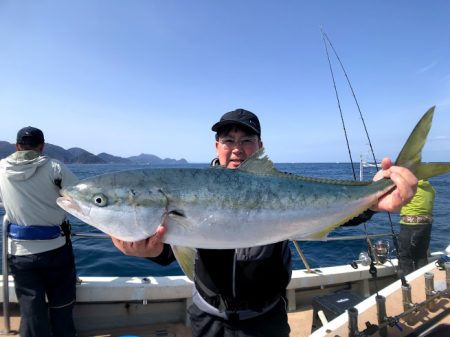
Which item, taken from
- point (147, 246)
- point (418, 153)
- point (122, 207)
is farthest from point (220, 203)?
point (418, 153)

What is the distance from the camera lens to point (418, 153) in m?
3.08

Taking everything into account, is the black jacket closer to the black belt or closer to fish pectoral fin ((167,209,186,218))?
the black belt

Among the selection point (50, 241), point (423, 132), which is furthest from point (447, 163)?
point (50, 241)

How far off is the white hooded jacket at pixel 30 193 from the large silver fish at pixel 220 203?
2591 millimetres

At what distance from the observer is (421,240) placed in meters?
8.59

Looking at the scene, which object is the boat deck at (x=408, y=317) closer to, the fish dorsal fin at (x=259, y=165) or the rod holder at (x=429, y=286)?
the rod holder at (x=429, y=286)

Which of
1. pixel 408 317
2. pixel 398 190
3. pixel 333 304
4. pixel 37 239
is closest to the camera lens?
pixel 398 190

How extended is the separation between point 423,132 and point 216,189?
2180 millimetres

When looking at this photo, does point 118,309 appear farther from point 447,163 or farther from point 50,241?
point 447,163

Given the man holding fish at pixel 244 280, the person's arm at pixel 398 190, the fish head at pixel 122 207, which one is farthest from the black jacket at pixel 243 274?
the person's arm at pixel 398 190

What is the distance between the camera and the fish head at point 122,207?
2.72 meters

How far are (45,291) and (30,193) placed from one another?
65.5 inches

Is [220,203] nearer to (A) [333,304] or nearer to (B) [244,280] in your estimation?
(B) [244,280]

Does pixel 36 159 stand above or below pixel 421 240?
above
